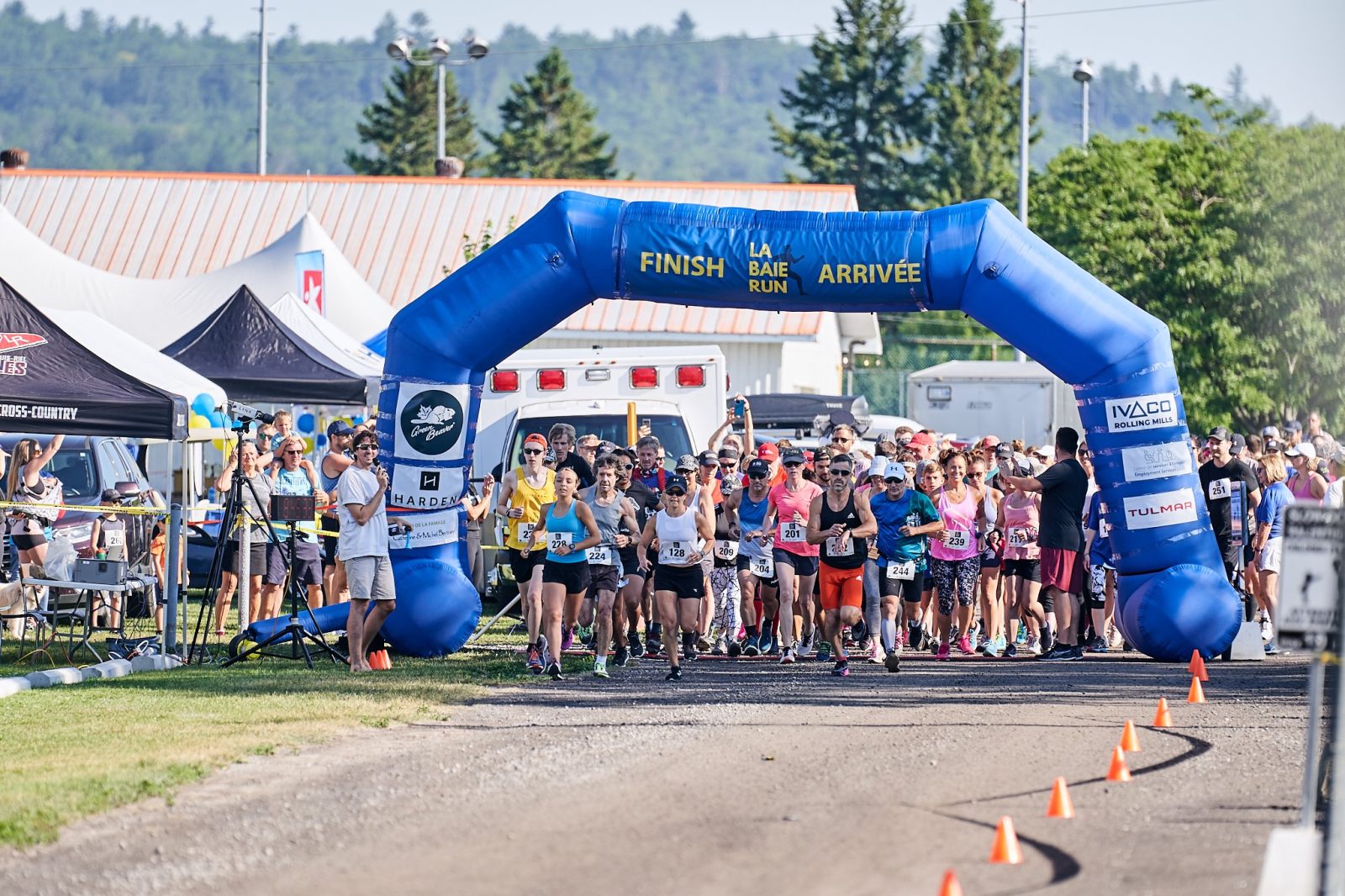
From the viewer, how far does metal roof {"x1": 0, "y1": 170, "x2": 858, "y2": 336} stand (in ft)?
130

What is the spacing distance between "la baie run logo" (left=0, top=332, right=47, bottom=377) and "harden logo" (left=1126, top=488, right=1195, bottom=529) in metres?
8.64

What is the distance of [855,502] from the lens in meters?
15.1

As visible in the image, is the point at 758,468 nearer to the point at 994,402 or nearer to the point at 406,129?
the point at 994,402

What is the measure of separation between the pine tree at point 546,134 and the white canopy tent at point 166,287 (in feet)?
166

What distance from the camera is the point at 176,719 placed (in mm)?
11781

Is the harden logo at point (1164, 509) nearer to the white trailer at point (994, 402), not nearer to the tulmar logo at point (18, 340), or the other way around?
the tulmar logo at point (18, 340)

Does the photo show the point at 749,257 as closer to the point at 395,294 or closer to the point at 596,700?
the point at 596,700

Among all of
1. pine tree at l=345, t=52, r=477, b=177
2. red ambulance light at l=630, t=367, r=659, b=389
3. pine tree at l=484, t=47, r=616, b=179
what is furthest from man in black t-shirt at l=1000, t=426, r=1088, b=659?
pine tree at l=484, t=47, r=616, b=179

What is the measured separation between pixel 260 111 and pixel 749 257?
47977 millimetres

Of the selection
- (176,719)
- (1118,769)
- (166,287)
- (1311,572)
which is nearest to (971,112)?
(166,287)

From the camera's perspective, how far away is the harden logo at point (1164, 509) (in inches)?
582

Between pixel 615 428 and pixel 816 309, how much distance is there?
438 cm

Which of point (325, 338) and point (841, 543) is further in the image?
point (325, 338)

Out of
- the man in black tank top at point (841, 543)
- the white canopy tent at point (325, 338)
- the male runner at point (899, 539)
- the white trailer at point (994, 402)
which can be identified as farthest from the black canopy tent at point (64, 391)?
the white trailer at point (994, 402)
